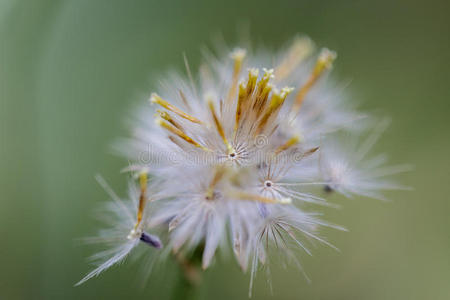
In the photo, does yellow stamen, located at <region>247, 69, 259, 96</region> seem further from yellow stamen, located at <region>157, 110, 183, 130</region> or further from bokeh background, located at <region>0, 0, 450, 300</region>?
bokeh background, located at <region>0, 0, 450, 300</region>

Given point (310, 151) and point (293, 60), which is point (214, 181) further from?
point (293, 60)

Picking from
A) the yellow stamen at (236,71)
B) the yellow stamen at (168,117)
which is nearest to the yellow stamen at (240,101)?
the yellow stamen at (236,71)

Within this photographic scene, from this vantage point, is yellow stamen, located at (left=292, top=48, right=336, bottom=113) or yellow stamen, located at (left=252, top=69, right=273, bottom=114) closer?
yellow stamen, located at (left=252, top=69, right=273, bottom=114)

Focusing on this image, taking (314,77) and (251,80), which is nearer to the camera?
(251,80)

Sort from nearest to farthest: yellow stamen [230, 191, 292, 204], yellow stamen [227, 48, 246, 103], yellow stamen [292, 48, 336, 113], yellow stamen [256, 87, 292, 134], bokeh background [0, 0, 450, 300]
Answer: yellow stamen [230, 191, 292, 204] < yellow stamen [256, 87, 292, 134] < yellow stamen [227, 48, 246, 103] < yellow stamen [292, 48, 336, 113] < bokeh background [0, 0, 450, 300]

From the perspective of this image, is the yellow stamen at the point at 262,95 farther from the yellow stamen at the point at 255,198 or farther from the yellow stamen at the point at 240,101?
the yellow stamen at the point at 255,198

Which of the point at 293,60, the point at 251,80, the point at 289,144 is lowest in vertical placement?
the point at 289,144

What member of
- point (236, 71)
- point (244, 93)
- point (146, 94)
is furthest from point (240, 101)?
point (146, 94)

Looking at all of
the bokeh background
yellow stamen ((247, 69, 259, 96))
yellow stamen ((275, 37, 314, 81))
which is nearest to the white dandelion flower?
yellow stamen ((247, 69, 259, 96))

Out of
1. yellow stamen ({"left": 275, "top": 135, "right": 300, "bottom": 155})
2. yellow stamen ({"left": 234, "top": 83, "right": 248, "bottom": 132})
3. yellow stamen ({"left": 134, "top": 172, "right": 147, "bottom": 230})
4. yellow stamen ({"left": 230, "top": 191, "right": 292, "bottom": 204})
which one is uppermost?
yellow stamen ({"left": 234, "top": 83, "right": 248, "bottom": 132})
